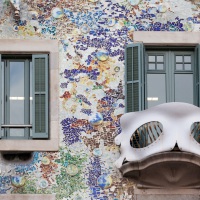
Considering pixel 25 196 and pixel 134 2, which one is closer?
pixel 25 196

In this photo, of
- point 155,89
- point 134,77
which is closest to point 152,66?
point 155,89

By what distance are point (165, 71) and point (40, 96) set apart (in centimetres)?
253

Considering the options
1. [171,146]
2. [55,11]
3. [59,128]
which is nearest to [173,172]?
[171,146]

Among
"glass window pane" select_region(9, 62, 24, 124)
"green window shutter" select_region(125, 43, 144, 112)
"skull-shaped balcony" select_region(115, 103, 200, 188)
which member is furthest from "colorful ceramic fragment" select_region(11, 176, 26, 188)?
"green window shutter" select_region(125, 43, 144, 112)

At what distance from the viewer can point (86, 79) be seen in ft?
77.5

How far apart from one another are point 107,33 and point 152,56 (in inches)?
39.7

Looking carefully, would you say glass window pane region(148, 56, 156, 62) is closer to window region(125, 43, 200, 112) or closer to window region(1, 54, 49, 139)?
window region(125, 43, 200, 112)

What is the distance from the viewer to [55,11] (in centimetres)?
2389

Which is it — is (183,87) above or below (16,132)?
above

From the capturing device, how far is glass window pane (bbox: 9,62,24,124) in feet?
77.4

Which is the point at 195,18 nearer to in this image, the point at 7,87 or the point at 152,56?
the point at 152,56

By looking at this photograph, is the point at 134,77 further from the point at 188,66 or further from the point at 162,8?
the point at 162,8

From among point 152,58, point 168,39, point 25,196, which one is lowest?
point 25,196

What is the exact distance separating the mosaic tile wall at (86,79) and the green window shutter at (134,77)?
0.19 metres
